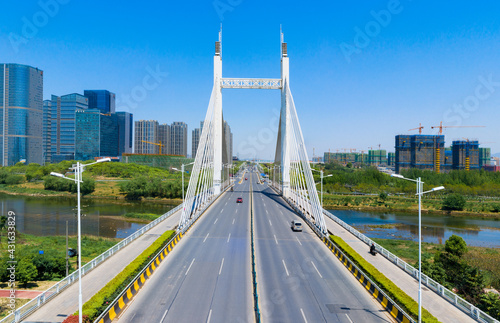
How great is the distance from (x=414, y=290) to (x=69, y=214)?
157 ft

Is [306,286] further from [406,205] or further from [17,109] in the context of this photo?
[17,109]

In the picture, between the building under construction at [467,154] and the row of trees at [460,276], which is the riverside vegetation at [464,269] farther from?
the building under construction at [467,154]

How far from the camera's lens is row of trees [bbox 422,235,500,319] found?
52.1 feet

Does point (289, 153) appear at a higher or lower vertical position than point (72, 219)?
higher

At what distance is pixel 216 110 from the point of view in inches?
1779

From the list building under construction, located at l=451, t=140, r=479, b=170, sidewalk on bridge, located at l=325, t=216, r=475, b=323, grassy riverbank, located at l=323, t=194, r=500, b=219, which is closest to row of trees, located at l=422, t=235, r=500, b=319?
sidewalk on bridge, located at l=325, t=216, r=475, b=323

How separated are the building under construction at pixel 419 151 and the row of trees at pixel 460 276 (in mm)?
101955


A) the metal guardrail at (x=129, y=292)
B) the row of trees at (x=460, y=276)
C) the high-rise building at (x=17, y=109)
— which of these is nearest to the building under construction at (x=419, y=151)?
the row of trees at (x=460, y=276)

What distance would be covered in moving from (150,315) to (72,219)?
126 feet

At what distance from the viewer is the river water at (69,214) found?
39.2 metres

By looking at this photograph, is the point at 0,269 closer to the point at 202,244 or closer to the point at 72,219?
the point at 202,244

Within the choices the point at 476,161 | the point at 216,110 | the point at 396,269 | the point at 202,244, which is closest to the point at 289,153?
the point at 216,110

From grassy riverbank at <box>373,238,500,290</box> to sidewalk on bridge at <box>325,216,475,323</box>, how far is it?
5.73 meters

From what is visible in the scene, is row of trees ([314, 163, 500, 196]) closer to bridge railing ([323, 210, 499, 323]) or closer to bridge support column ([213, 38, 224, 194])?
bridge support column ([213, 38, 224, 194])
